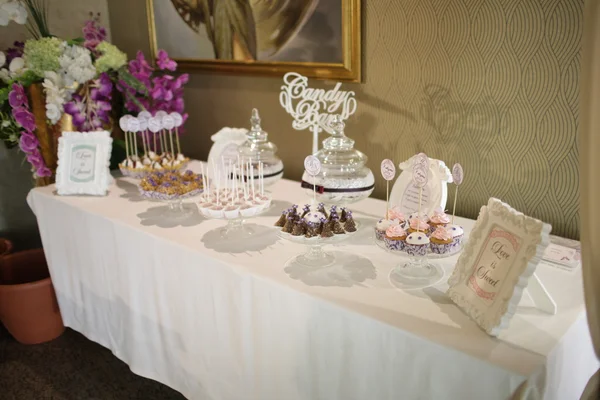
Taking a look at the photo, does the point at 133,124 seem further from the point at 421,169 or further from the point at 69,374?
the point at 421,169

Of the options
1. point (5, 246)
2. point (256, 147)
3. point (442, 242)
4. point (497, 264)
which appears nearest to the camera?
point (497, 264)

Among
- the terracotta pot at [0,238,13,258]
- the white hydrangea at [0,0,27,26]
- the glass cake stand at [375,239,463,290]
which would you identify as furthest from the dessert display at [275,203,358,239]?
the terracotta pot at [0,238,13,258]

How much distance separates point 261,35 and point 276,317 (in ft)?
4.27

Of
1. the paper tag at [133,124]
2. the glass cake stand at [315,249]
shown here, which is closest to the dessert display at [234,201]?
the glass cake stand at [315,249]

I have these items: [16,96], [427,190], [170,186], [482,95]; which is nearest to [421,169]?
[427,190]

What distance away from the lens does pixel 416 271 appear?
1371mm

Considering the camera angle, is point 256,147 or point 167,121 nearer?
point 256,147

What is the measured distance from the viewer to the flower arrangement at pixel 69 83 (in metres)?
2.10

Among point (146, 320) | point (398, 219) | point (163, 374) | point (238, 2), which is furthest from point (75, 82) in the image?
point (398, 219)

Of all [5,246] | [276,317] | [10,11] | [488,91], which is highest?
[10,11]

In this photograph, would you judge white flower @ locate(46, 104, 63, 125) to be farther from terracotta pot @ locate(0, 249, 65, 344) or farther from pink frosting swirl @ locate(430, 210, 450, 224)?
pink frosting swirl @ locate(430, 210, 450, 224)

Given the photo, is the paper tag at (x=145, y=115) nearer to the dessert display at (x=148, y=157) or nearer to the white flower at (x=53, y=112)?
the dessert display at (x=148, y=157)

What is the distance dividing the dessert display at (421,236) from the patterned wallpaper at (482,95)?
0.49 m

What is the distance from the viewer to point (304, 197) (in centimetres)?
198
